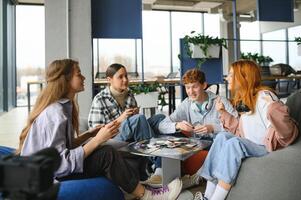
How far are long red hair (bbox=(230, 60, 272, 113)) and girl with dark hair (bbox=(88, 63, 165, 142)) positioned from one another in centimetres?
87

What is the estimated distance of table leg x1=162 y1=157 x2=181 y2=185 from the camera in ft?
Result: 7.52

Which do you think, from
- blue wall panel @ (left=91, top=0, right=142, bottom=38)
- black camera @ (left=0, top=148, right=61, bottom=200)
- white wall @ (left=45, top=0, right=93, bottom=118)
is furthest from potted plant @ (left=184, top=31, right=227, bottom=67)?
black camera @ (left=0, top=148, right=61, bottom=200)

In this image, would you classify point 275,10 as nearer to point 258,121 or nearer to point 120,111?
point 120,111

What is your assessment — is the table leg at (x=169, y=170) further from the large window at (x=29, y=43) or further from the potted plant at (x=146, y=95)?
the large window at (x=29, y=43)

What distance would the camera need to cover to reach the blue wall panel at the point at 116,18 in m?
4.85

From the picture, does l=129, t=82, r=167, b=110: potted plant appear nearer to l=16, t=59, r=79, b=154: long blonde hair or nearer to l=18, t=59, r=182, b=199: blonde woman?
l=18, t=59, r=182, b=199: blonde woman

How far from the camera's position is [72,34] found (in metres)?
4.62

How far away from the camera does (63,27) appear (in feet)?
15.1

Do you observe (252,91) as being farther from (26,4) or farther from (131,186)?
(26,4)

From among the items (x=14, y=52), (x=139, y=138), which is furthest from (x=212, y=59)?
(x=14, y=52)

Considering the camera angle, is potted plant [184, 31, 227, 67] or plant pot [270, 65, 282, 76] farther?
plant pot [270, 65, 282, 76]

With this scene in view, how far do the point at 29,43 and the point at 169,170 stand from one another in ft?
30.3

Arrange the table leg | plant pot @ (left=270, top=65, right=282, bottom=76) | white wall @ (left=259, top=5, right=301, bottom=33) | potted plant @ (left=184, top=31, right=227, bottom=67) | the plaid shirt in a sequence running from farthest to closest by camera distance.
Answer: white wall @ (left=259, top=5, right=301, bottom=33), plant pot @ (left=270, top=65, right=282, bottom=76), potted plant @ (left=184, top=31, right=227, bottom=67), the plaid shirt, the table leg

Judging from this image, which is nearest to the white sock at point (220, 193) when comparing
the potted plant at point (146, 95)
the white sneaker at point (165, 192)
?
the white sneaker at point (165, 192)
